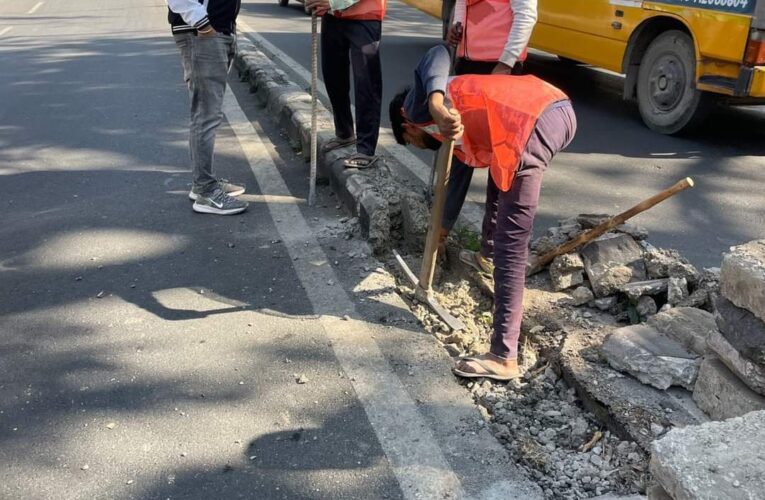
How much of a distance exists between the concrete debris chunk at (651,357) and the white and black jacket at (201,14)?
2.92 m

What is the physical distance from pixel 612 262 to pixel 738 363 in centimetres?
113

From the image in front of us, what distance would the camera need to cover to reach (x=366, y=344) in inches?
125

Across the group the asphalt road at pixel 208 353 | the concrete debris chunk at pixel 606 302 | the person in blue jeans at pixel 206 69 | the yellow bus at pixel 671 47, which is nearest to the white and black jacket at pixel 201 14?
the person in blue jeans at pixel 206 69

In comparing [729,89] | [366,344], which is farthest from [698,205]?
[366,344]

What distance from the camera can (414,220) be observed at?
407 centimetres

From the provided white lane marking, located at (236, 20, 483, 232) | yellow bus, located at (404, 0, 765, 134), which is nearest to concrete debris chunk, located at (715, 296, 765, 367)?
white lane marking, located at (236, 20, 483, 232)

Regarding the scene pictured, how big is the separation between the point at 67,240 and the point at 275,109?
309 centimetres

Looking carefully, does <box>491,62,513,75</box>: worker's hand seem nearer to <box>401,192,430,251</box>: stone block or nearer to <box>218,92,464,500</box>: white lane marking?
<box>401,192,430,251</box>: stone block

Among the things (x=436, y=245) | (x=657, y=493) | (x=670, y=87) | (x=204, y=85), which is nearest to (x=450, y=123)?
(x=436, y=245)

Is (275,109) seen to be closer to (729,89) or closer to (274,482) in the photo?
(729,89)

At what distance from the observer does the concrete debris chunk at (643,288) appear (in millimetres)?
3217

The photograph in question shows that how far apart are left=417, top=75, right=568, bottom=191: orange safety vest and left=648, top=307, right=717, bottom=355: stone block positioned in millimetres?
898

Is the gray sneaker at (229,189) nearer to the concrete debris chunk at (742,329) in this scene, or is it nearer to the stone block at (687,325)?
the stone block at (687,325)

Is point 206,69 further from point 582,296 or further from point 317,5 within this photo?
point 582,296
